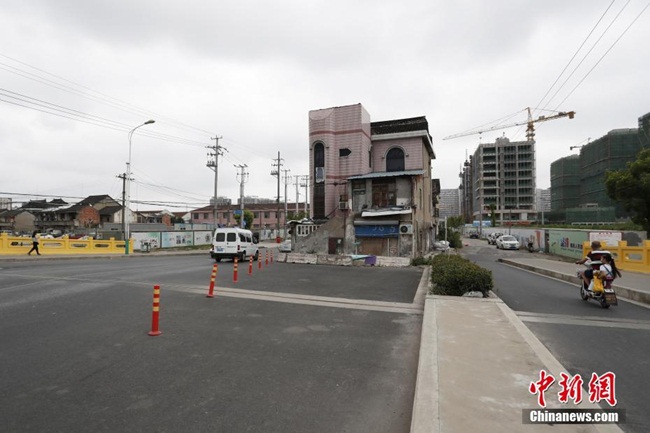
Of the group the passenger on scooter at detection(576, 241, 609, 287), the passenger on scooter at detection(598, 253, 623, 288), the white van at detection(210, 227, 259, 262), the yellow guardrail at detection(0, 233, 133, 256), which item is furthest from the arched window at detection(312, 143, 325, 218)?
the passenger on scooter at detection(598, 253, 623, 288)

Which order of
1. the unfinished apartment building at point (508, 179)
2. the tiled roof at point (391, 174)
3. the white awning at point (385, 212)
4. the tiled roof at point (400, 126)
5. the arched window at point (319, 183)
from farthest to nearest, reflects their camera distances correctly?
the unfinished apartment building at point (508, 179) → the arched window at point (319, 183) → the tiled roof at point (400, 126) → the tiled roof at point (391, 174) → the white awning at point (385, 212)

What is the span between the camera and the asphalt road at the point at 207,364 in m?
3.79

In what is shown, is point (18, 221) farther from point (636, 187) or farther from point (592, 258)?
point (636, 187)

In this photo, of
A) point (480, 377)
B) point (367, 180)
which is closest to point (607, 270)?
point (480, 377)

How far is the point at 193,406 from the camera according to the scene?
4035mm

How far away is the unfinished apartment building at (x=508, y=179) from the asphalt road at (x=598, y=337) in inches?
4402

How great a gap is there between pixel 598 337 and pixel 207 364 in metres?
7.47

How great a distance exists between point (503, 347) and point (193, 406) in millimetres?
4735

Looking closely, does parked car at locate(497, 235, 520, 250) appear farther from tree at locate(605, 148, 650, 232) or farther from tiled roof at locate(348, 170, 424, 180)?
tiled roof at locate(348, 170, 424, 180)

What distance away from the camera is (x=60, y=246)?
90.9 ft

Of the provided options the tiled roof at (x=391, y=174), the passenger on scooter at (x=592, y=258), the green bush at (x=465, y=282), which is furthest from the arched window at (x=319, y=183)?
the passenger on scooter at (x=592, y=258)

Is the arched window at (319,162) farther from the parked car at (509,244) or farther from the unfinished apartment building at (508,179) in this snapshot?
the unfinished apartment building at (508,179)

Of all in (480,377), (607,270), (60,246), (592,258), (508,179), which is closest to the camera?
(480,377)

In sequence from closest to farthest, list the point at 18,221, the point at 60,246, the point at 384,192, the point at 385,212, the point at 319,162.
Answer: the point at 385,212 → the point at 384,192 → the point at 60,246 → the point at 319,162 → the point at 18,221
